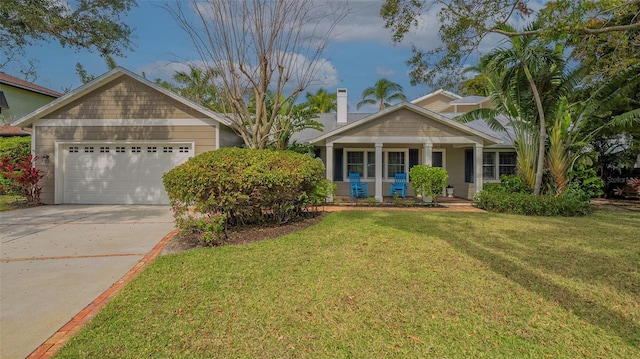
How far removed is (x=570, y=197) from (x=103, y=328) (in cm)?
1274

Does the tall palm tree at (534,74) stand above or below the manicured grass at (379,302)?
above

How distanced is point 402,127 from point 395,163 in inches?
107

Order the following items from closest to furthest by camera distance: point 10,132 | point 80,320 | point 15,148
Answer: point 80,320
point 15,148
point 10,132

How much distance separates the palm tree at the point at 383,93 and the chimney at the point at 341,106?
12.8m

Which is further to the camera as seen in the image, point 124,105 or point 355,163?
point 355,163

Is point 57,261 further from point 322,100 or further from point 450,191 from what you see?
point 322,100

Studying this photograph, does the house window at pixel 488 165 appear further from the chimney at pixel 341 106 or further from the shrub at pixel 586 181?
the chimney at pixel 341 106

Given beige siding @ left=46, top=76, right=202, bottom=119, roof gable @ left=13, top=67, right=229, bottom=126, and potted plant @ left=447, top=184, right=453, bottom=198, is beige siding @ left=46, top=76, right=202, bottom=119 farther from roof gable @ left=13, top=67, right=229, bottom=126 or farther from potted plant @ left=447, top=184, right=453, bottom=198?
potted plant @ left=447, top=184, right=453, bottom=198

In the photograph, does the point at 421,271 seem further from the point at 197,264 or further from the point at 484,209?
the point at 484,209

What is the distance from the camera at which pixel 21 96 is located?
72.0ft

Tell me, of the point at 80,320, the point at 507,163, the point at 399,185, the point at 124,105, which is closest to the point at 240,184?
the point at 80,320

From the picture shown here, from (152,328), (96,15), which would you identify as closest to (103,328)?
(152,328)

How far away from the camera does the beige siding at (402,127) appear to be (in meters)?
13.2

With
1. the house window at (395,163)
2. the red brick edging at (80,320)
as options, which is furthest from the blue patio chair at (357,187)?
the red brick edging at (80,320)
